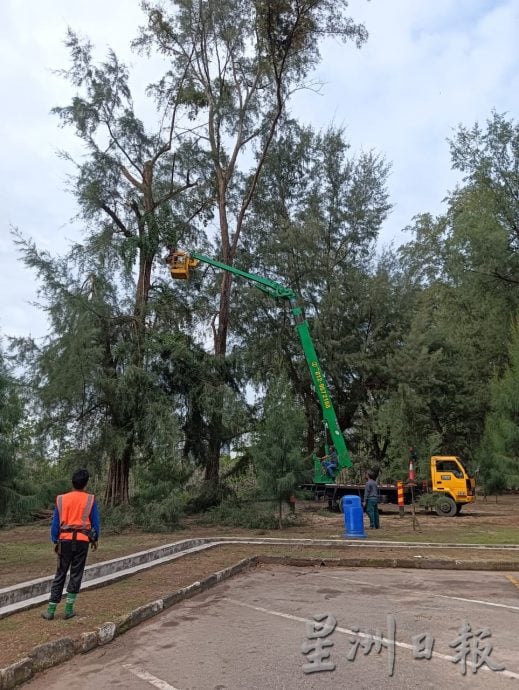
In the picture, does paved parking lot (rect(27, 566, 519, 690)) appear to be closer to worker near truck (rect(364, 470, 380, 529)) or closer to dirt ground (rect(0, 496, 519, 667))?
dirt ground (rect(0, 496, 519, 667))

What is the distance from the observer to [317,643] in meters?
5.67

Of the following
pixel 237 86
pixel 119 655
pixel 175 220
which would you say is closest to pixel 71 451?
pixel 175 220

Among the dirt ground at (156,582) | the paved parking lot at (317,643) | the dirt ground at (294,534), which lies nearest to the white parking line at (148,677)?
the paved parking lot at (317,643)

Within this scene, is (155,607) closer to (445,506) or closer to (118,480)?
(118,480)

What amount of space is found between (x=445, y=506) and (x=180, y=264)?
13.2 m

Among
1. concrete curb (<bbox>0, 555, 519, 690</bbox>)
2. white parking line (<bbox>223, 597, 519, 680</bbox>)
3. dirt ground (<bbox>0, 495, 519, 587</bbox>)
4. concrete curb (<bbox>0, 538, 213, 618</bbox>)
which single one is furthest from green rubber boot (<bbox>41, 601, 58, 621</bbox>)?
dirt ground (<bbox>0, 495, 519, 587</bbox>)

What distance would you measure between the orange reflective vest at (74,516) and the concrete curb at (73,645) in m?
1.01

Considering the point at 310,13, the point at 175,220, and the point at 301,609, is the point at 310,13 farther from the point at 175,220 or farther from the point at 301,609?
the point at 301,609

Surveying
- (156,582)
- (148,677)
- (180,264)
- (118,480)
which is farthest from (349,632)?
(180,264)

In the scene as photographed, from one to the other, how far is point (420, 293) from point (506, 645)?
2813 centimetres

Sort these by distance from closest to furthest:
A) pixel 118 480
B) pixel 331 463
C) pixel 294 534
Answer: pixel 294 534, pixel 118 480, pixel 331 463

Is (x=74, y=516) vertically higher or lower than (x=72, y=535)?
higher

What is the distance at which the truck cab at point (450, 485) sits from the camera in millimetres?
21531

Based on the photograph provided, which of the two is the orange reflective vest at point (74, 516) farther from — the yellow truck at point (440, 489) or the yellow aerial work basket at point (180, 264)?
the yellow truck at point (440, 489)
